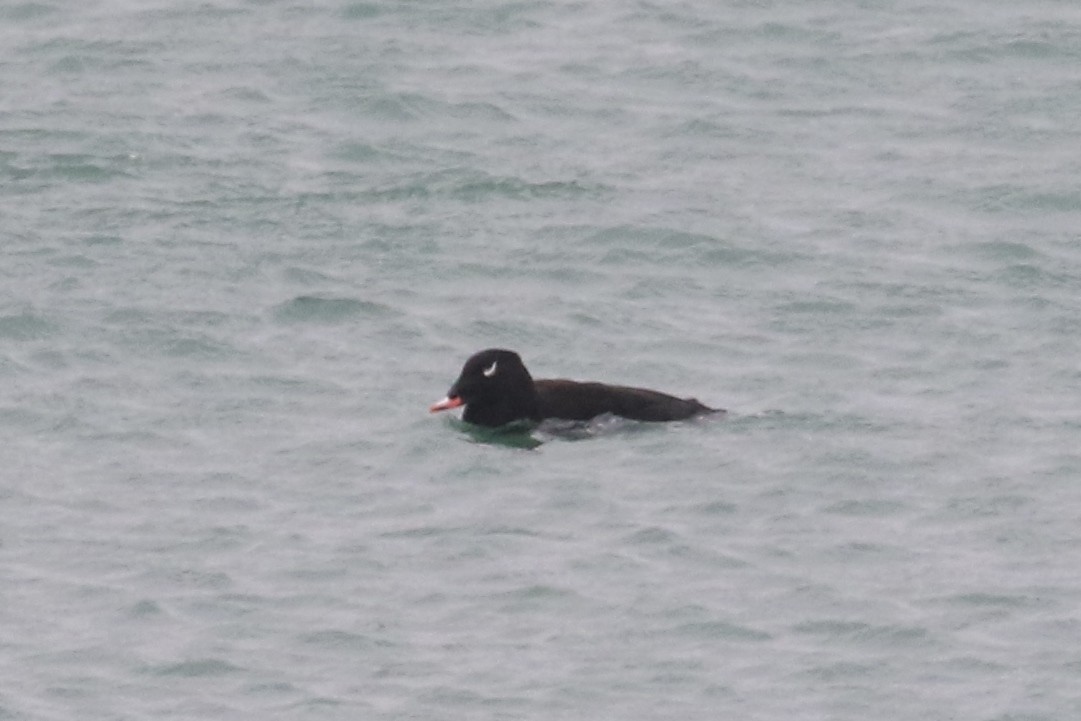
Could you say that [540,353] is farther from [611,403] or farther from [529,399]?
[611,403]

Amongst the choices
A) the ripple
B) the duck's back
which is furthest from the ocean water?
the duck's back

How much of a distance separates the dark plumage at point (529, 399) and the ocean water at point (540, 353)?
0.15 metres

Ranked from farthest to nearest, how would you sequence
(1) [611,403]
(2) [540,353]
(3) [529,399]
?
(2) [540,353] → (3) [529,399] → (1) [611,403]

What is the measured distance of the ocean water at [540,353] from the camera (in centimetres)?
1353

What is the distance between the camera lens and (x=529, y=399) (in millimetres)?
16828

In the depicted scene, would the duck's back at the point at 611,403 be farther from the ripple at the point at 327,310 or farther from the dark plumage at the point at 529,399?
the ripple at the point at 327,310

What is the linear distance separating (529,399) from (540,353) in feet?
4.03

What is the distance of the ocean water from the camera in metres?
13.5

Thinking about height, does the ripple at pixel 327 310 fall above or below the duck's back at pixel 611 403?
above

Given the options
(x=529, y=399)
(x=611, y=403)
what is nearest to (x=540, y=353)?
(x=529, y=399)

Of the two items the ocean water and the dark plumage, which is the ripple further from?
the dark plumage

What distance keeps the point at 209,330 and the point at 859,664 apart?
587cm

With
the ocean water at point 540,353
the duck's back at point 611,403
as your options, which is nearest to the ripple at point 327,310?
the ocean water at point 540,353

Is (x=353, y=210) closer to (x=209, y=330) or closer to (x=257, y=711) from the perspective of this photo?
(x=209, y=330)
